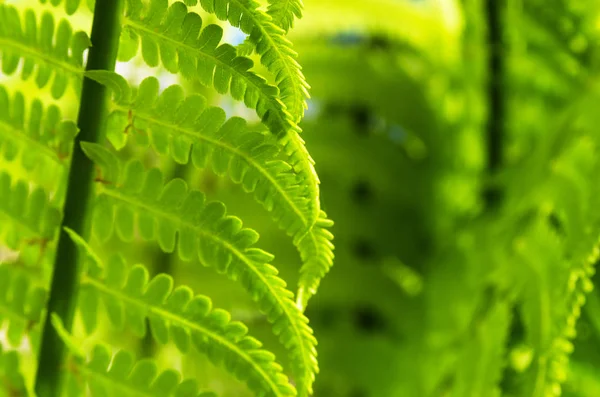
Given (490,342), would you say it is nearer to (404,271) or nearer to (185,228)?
(185,228)

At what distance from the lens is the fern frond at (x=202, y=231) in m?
0.47

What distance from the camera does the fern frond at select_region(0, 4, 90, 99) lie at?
0.50 metres

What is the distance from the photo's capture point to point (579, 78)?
0.98 metres

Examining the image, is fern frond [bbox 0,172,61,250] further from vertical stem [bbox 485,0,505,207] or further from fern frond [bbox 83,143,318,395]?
vertical stem [bbox 485,0,505,207]

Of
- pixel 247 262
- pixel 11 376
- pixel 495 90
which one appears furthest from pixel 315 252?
pixel 495 90

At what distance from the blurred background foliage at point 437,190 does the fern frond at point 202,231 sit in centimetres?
25

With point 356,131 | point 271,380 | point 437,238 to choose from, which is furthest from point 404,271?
point 271,380

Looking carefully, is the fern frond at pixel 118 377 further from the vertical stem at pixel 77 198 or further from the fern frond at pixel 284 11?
the fern frond at pixel 284 11

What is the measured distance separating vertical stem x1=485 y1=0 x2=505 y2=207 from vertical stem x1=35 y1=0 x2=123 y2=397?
72 centimetres

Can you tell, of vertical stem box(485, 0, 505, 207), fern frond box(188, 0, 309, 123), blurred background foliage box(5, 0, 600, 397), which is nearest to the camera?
fern frond box(188, 0, 309, 123)

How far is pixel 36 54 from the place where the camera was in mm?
512

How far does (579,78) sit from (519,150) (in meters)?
0.17

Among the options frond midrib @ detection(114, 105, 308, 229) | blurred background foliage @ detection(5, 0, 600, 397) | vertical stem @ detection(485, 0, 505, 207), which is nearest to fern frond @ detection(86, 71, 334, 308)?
frond midrib @ detection(114, 105, 308, 229)

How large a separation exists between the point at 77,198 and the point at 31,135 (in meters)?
0.07
